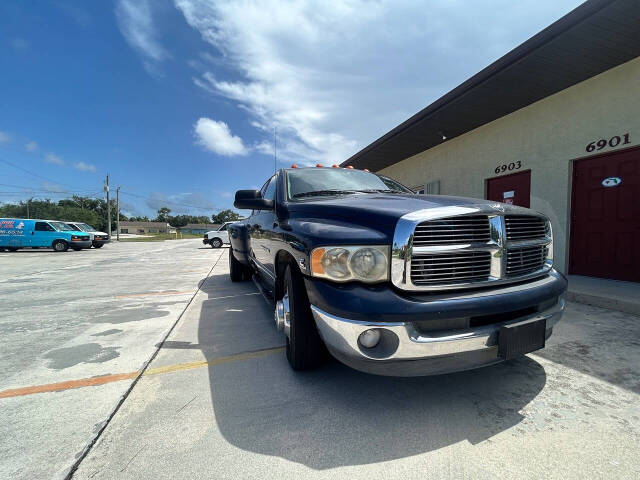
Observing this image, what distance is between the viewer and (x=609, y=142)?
16.9ft

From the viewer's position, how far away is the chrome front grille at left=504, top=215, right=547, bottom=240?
1.94 m

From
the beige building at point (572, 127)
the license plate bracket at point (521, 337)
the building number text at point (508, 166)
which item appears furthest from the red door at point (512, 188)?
the license plate bracket at point (521, 337)

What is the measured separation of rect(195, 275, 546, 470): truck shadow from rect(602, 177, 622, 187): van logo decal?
4824 mm

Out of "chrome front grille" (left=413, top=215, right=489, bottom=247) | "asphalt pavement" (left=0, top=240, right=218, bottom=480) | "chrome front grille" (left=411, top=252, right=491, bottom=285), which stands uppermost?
"chrome front grille" (left=413, top=215, right=489, bottom=247)

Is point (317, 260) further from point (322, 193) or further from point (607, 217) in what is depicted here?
point (607, 217)

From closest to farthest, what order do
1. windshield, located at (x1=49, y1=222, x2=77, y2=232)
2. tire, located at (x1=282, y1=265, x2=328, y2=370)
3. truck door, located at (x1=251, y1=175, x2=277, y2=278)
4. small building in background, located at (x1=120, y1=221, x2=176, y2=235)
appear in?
tire, located at (x1=282, y1=265, x2=328, y2=370)
truck door, located at (x1=251, y1=175, x2=277, y2=278)
windshield, located at (x1=49, y1=222, x2=77, y2=232)
small building in background, located at (x1=120, y1=221, x2=176, y2=235)

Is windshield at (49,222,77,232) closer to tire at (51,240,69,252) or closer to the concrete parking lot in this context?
tire at (51,240,69,252)

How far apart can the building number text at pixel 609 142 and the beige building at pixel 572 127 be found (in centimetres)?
2

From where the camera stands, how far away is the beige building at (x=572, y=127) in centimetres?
457

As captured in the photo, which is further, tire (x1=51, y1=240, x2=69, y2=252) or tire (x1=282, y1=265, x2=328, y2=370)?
tire (x1=51, y1=240, x2=69, y2=252)

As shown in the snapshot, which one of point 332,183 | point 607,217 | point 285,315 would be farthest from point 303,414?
point 607,217

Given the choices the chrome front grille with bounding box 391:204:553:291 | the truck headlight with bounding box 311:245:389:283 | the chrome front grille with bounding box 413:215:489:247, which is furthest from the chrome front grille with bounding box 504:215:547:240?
the truck headlight with bounding box 311:245:389:283

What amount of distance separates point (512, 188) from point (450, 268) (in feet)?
22.0

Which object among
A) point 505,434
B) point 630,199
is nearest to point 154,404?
point 505,434
